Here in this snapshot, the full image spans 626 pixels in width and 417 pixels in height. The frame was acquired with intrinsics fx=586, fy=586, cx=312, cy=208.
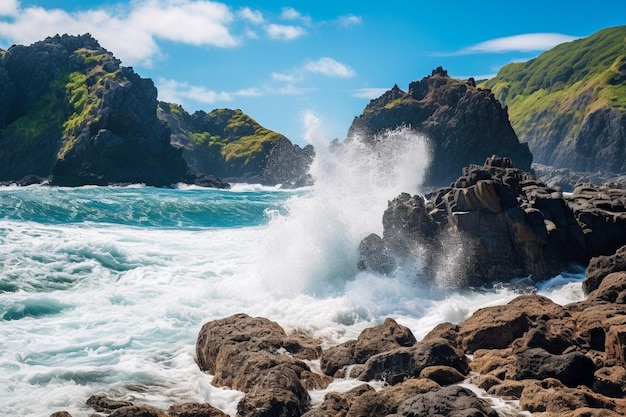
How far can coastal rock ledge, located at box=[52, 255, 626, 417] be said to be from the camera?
10.3 metres

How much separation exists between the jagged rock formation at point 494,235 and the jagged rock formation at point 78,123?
67.0m

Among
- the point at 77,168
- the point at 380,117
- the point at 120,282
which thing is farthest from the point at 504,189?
the point at 380,117

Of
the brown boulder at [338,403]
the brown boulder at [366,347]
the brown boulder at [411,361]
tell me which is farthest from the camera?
the brown boulder at [366,347]

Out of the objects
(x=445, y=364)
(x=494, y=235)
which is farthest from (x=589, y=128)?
(x=445, y=364)

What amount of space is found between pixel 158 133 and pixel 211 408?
89980 mm

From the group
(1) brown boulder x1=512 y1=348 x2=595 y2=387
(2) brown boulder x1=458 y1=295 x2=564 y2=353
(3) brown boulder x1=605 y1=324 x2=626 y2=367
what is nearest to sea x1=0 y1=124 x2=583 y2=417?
(2) brown boulder x1=458 y1=295 x2=564 y2=353

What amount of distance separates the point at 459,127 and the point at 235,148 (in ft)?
184

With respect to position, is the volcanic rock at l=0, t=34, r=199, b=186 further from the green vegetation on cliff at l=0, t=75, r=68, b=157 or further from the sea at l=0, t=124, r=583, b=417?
the sea at l=0, t=124, r=583, b=417

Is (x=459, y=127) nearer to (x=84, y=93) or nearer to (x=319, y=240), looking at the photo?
(x=84, y=93)

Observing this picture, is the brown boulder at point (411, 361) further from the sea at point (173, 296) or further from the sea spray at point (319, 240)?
the sea spray at point (319, 240)

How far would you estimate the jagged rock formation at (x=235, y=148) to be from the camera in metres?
128

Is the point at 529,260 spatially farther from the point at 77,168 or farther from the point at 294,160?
the point at 294,160

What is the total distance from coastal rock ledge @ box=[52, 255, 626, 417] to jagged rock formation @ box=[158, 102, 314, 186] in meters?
99.8

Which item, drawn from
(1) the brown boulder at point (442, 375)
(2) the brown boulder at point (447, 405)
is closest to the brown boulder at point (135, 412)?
(2) the brown boulder at point (447, 405)
